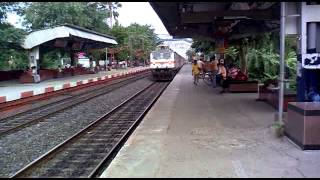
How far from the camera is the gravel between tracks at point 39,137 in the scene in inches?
434

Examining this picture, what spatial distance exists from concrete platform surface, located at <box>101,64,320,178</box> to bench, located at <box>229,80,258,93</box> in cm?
894

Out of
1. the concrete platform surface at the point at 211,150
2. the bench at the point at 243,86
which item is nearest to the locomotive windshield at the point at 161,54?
the bench at the point at 243,86

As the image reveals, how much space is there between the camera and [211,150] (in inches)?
413

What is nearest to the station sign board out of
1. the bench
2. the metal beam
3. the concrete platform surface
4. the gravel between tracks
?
the concrete platform surface

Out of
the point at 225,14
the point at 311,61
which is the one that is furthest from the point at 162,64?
the point at 311,61

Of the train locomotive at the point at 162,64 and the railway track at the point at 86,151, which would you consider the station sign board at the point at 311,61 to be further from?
the train locomotive at the point at 162,64

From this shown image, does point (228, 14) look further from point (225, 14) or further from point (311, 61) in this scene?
point (311, 61)

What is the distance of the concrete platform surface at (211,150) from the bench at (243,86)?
8.94 meters

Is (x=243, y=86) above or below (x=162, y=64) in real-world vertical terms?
below

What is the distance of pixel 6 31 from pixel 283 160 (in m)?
32.0

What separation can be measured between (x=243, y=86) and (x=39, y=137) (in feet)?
45.8

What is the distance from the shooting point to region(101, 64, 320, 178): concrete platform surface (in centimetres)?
859

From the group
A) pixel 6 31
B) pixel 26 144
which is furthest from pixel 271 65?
pixel 26 144

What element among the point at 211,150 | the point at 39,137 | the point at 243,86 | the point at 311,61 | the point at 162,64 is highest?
the point at 311,61
